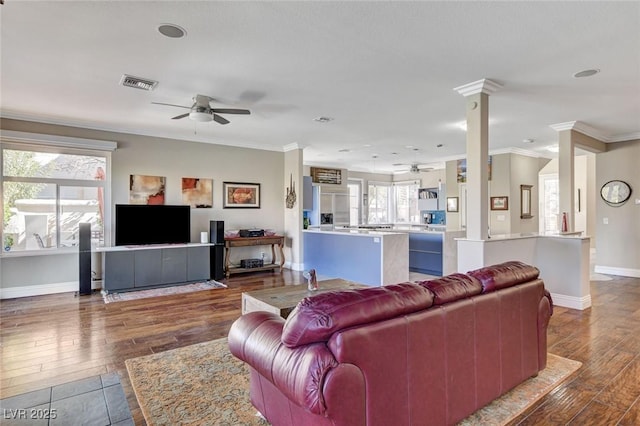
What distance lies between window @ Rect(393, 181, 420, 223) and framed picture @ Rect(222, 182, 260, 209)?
6214mm

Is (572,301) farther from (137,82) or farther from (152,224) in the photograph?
(152,224)

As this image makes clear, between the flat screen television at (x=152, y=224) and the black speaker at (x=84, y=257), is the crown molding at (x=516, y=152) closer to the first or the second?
the flat screen television at (x=152, y=224)

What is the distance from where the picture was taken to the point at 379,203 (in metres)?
12.4

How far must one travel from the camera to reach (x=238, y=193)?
292 inches

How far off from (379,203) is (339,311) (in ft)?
36.3

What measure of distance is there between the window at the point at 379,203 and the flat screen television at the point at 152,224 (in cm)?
696

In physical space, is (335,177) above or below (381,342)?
above

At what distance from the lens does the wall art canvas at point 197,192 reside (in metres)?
6.77

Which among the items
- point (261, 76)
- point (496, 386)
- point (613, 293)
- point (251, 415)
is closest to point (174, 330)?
point (251, 415)

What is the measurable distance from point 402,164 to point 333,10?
27.7 feet

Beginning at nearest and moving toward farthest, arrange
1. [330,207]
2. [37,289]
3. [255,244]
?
[37,289], [255,244], [330,207]

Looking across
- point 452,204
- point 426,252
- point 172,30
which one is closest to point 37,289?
point 172,30

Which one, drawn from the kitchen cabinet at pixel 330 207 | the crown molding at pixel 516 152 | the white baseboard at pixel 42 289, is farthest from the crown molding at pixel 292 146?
the crown molding at pixel 516 152

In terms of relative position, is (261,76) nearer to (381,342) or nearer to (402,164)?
(381,342)
